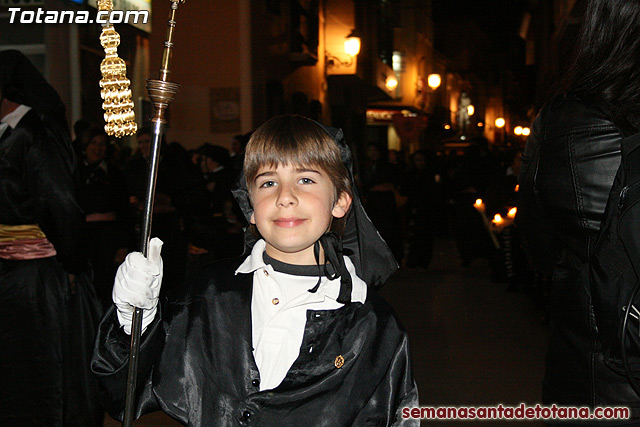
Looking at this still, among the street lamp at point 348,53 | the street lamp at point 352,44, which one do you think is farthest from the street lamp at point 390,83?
the street lamp at point 352,44

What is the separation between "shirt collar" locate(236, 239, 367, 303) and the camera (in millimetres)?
2154

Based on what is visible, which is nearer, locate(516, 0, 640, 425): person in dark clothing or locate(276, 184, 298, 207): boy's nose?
locate(516, 0, 640, 425): person in dark clothing

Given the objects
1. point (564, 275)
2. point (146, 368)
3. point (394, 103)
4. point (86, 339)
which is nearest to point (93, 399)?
point (86, 339)

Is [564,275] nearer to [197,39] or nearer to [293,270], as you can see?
[293,270]

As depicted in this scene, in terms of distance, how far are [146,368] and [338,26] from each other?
55.0ft

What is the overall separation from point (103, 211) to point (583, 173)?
214 inches

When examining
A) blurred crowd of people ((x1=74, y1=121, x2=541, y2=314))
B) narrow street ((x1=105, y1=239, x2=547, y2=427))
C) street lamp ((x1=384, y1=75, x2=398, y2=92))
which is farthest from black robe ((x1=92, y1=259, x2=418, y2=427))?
street lamp ((x1=384, y1=75, x2=398, y2=92))

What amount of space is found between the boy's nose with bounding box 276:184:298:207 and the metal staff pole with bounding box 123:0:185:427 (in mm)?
385

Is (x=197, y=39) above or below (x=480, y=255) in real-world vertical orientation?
above

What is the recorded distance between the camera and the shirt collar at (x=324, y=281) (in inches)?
84.8

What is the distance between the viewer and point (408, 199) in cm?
1226

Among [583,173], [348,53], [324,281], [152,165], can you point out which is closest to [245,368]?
[324,281]

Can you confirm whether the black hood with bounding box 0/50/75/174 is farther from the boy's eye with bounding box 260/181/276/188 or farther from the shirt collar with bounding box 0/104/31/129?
the boy's eye with bounding box 260/181/276/188

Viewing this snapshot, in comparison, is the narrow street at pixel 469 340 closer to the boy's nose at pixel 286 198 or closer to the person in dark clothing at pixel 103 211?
the person in dark clothing at pixel 103 211
